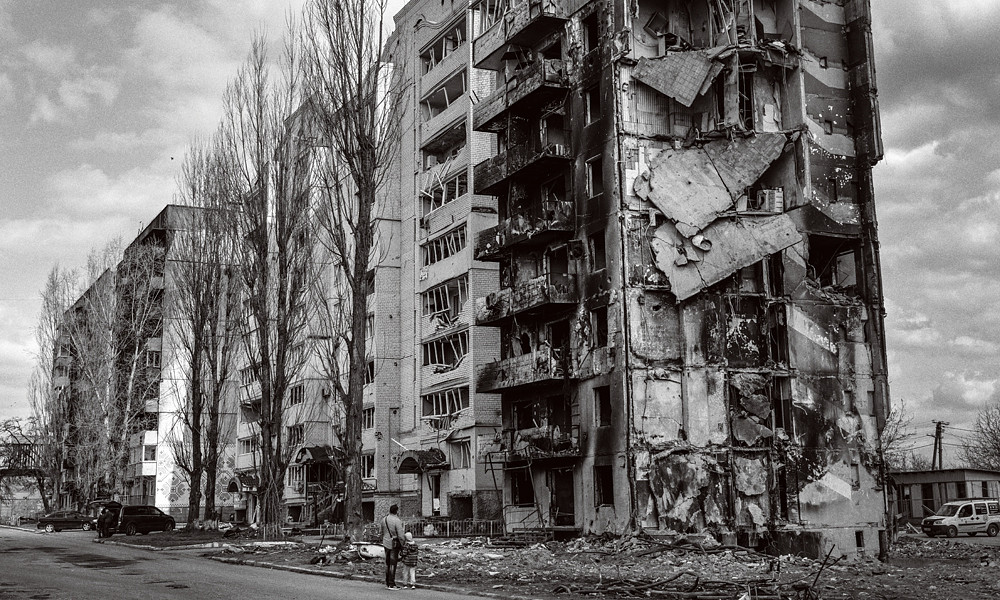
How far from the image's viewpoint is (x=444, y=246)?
2174 inches

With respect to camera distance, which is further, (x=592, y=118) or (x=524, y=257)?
(x=524, y=257)

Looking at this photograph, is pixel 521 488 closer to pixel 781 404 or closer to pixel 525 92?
pixel 781 404

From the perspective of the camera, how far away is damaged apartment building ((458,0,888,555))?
3831 centimetres

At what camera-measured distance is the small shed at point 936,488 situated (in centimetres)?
6222

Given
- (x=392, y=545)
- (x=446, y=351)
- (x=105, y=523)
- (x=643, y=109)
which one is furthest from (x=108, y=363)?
(x=392, y=545)

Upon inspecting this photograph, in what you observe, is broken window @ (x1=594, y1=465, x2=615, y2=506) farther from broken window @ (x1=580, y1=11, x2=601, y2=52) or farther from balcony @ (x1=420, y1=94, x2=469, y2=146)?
balcony @ (x1=420, y1=94, x2=469, y2=146)

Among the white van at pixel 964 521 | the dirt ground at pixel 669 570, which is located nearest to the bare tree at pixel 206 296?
the dirt ground at pixel 669 570

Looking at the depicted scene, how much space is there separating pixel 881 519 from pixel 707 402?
28.2 feet

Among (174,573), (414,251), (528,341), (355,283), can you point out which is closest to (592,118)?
(528,341)

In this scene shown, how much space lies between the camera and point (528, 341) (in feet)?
148

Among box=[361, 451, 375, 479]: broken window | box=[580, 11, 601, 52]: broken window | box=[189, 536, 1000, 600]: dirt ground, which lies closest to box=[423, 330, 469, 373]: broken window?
box=[361, 451, 375, 479]: broken window

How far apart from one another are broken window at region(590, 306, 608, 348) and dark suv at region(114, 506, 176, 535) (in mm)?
30595

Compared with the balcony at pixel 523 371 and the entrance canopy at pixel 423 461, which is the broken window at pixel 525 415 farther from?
the entrance canopy at pixel 423 461

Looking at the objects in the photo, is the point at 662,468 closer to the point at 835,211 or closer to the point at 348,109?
the point at 835,211
